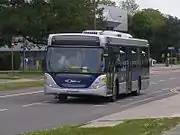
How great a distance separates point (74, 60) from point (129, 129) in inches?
397

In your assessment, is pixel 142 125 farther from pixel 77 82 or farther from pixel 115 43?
pixel 115 43

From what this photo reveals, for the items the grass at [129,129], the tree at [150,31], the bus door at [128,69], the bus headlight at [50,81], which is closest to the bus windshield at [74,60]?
the bus headlight at [50,81]

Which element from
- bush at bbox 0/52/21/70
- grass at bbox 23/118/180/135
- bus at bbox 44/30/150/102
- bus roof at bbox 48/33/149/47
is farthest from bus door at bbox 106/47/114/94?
bush at bbox 0/52/21/70

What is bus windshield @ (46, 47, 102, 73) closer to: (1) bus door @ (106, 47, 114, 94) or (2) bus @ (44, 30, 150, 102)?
(2) bus @ (44, 30, 150, 102)

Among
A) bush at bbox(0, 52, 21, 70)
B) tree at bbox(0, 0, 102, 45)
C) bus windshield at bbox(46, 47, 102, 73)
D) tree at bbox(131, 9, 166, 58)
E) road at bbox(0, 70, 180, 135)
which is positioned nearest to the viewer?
road at bbox(0, 70, 180, 135)

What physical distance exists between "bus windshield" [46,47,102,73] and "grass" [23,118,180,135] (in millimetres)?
8029

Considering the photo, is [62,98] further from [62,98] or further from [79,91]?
[79,91]

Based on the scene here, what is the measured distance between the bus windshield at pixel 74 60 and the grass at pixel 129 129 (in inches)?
316

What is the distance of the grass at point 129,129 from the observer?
520 inches

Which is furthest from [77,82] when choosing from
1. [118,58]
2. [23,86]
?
[23,86]

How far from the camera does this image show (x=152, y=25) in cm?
14050

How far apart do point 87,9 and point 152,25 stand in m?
76.3

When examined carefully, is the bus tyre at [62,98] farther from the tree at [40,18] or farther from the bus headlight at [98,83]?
the tree at [40,18]

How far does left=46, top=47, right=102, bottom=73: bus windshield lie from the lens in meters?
23.7
